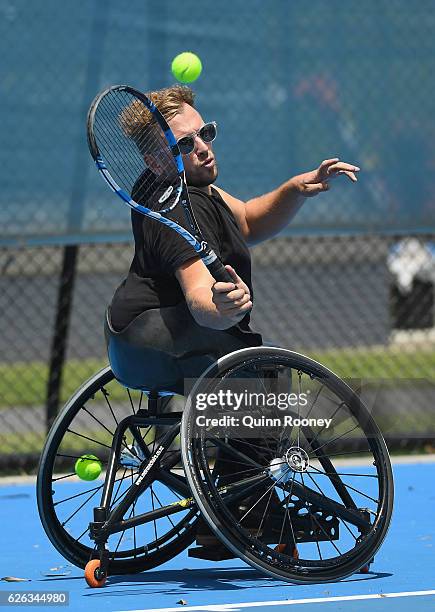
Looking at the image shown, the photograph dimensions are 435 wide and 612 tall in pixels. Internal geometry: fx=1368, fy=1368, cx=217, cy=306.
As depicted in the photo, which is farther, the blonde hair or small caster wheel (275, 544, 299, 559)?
the blonde hair

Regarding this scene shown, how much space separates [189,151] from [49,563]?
143 centimetres

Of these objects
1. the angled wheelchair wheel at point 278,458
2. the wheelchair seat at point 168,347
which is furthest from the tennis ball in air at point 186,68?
the angled wheelchair wheel at point 278,458

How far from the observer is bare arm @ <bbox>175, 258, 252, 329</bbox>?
12.0ft

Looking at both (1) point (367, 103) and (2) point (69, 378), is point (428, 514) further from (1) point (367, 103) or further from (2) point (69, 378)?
(2) point (69, 378)

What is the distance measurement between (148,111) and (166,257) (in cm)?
47

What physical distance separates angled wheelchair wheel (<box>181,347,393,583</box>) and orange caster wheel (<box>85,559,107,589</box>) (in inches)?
15.9

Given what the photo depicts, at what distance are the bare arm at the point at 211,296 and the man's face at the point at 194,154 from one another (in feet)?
1.42

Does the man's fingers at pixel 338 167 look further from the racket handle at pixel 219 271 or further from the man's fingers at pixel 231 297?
the man's fingers at pixel 231 297

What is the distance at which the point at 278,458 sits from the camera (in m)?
3.87

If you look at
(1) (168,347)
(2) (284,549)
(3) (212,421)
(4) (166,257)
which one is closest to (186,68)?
(4) (166,257)

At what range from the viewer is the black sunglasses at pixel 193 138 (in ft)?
13.5

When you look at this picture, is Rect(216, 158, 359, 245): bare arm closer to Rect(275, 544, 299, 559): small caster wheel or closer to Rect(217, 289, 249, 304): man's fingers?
Rect(217, 289, 249, 304): man's fingers

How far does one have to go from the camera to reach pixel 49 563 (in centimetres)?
446

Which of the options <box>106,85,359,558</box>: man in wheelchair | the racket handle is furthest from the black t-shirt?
the racket handle
